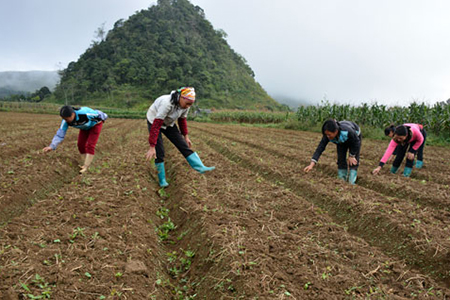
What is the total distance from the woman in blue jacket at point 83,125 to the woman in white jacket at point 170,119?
59.0 inches

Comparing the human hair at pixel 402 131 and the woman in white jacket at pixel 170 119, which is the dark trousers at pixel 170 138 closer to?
the woman in white jacket at pixel 170 119

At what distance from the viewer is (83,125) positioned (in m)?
5.72

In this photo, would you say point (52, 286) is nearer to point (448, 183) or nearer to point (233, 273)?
point (233, 273)

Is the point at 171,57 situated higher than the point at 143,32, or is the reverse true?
the point at 143,32

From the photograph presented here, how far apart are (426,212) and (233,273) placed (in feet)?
11.1

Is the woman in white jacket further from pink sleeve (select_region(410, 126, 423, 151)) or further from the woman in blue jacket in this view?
pink sleeve (select_region(410, 126, 423, 151))

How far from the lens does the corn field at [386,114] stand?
536 inches

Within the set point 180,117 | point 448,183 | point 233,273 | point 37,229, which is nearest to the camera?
point 233,273

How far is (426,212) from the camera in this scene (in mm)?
4234

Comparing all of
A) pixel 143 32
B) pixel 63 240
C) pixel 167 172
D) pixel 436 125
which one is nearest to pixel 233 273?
pixel 63 240

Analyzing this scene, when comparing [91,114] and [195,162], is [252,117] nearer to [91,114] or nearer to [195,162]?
[195,162]

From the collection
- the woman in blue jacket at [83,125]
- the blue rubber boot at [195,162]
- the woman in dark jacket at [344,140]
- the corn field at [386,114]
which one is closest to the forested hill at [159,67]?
the corn field at [386,114]

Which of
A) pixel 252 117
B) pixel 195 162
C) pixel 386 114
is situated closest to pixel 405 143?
pixel 195 162

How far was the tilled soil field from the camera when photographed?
2551mm
